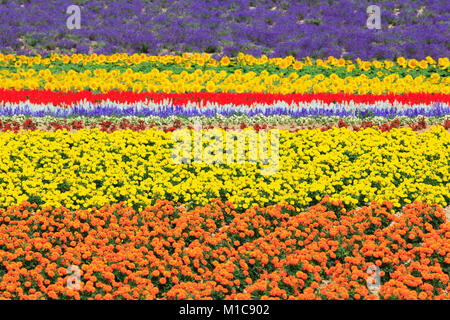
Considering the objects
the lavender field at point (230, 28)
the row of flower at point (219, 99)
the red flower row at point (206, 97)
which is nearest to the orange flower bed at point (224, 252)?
the row of flower at point (219, 99)

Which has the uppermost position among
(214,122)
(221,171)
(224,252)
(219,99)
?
(219,99)

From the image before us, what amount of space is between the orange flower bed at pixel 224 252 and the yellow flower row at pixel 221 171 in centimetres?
36

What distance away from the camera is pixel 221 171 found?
9.54 m

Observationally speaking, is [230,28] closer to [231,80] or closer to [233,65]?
[233,65]

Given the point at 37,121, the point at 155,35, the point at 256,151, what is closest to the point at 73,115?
the point at 37,121

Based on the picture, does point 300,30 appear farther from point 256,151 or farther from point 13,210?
point 13,210

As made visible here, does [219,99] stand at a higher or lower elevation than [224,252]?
higher

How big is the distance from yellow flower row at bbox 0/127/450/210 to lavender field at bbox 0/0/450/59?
11579 millimetres

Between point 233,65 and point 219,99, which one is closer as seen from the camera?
point 219,99

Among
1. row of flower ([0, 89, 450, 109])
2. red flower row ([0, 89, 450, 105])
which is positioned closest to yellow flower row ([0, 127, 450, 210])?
row of flower ([0, 89, 450, 109])

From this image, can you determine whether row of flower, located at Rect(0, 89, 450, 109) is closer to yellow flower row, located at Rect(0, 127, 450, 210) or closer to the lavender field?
yellow flower row, located at Rect(0, 127, 450, 210)

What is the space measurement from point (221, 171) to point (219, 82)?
766 cm

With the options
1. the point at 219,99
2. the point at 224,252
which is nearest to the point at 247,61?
the point at 219,99

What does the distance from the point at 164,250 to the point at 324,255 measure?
6.09 feet
